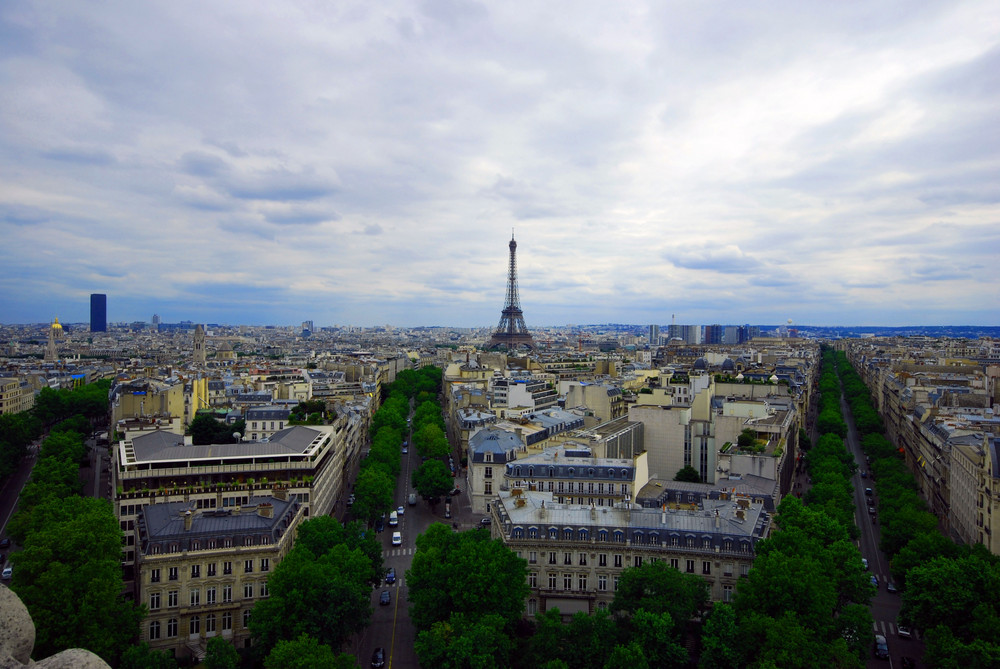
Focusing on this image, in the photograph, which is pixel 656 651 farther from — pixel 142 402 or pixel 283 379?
pixel 283 379

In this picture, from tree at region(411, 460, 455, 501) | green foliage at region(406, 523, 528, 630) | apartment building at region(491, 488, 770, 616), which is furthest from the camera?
tree at region(411, 460, 455, 501)

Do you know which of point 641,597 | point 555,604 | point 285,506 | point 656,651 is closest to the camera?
point 656,651

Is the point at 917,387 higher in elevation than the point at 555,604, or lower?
higher

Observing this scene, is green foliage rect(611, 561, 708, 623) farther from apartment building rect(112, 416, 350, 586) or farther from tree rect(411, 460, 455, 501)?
tree rect(411, 460, 455, 501)

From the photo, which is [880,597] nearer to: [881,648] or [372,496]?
[881,648]

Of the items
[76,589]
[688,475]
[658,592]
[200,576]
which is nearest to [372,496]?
[200,576]

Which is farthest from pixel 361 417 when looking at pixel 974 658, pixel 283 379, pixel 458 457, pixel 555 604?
pixel 974 658

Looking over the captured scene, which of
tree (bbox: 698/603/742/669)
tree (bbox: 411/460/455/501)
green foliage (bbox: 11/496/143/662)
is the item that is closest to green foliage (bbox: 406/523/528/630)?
tree (bbox: 698/603/742/669)
